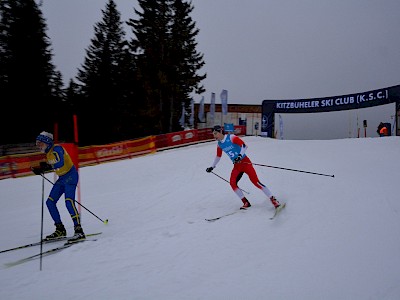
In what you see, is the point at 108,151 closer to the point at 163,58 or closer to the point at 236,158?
the point at 236,158

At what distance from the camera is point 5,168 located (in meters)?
13.8

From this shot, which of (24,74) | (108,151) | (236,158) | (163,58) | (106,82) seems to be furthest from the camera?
(106,82)

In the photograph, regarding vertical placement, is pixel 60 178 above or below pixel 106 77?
below

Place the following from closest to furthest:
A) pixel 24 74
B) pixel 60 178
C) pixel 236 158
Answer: pixel 60 178, pixel 236 158, pixel 24 74

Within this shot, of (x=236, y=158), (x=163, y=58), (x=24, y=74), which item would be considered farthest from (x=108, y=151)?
(x=163, y=58)

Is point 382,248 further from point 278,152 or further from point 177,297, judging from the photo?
point 278,152

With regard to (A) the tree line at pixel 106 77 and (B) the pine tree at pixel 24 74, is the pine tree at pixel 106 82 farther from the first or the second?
(B) the pine tree at pixel 24 74

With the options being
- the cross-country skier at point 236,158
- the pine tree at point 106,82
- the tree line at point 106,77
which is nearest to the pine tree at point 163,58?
the tree line at point 106,77

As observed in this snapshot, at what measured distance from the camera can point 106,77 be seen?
3316cm

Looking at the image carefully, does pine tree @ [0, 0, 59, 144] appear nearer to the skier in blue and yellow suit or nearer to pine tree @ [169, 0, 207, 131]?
pine tree @ [169, 0, 207, 131]

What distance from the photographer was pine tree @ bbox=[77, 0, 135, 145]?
31078 mm

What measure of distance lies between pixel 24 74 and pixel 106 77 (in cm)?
903

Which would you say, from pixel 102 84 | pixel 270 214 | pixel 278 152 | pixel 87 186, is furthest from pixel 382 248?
pixel 102 84

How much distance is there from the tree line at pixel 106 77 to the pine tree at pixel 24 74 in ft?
0.24
